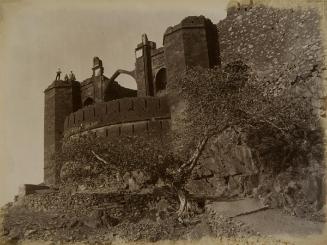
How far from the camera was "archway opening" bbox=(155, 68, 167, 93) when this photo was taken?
1245 cm

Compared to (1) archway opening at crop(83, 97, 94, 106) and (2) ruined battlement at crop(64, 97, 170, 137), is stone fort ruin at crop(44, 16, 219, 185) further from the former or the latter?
(1) archway opening at crop(83, 97, 94, 106)

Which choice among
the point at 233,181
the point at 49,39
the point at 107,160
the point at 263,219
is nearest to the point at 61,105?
the point at 107,160

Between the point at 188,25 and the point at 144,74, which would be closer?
the point at 188,25

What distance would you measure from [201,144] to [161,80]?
5389mm

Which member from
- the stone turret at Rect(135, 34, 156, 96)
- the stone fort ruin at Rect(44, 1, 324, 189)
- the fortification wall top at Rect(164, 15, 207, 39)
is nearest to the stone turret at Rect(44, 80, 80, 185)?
the stone fort ruin at Rect(44, 1, 324, 189)

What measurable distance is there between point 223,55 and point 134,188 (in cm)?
337

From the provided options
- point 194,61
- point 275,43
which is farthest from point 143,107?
point 275,43

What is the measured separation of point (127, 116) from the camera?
31.9ft

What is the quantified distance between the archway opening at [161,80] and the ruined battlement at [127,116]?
2696mm

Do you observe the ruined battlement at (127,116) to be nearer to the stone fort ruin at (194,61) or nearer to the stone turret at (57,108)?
the stone fort ruin at (194,61)

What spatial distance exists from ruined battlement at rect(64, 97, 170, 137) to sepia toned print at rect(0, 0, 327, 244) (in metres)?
0.03

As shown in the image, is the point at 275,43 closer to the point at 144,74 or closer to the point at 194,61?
the point at 194,61

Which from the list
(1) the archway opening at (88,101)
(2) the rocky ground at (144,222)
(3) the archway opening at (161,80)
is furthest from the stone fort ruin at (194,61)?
(2) the rocky ground at (144,222)

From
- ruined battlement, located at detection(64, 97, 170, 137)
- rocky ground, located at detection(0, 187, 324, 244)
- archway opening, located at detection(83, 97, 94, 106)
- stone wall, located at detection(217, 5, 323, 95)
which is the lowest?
rocky ground, located at detection(0, 187, 324, 244)
